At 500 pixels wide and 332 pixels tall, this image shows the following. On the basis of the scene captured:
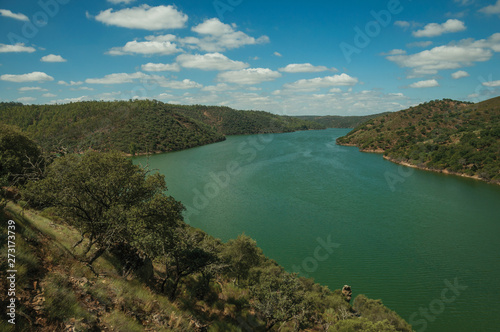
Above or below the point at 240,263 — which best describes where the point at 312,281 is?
below

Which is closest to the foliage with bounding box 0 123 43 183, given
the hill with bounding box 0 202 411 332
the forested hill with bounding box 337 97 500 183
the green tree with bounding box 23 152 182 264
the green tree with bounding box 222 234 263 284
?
the hill with bounding box 0 202 411 332

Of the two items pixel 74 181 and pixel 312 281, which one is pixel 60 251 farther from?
pixel 312 281

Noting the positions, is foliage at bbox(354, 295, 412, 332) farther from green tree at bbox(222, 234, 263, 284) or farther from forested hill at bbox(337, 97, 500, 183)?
forested hill at bbox(337, 97, 500, 183)

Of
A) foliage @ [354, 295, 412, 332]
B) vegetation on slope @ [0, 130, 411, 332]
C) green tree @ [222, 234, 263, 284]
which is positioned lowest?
foliage @ [354, 295, 412, 332]

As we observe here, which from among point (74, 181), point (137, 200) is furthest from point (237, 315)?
point (74, 181)

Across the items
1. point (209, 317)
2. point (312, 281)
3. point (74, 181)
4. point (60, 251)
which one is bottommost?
point (312, 281)

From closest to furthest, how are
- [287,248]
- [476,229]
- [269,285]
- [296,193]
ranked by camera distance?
[269,285]
[287,248]
[476,229]
[296,193]

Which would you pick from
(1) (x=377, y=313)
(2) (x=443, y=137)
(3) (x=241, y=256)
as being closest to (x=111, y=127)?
(3) (x=241, y=256)
